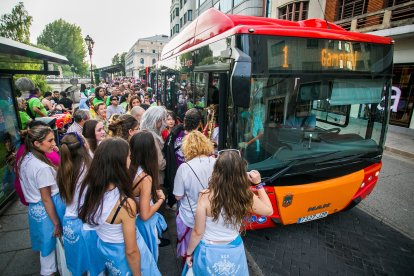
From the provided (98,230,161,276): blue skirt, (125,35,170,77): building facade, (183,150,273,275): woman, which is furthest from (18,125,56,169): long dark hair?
(125,35,170,77): building facade

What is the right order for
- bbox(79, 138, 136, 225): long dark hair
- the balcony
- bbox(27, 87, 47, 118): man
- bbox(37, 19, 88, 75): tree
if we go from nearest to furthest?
bbox(79, 138, 136, 225): long dark hair, bbox(27, 87, 47, 118): man, the balcony, bbox(37, 19, 88, 75): tree

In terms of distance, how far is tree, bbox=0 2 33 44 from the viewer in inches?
649

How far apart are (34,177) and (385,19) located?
15.3 meters

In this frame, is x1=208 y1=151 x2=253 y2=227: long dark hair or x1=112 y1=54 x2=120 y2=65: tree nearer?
x1=208 y1=151 x2=253 y2=227: long dark hair

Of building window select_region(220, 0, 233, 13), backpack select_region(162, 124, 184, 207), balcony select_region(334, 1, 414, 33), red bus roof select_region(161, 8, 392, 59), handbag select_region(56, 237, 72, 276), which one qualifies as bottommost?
handbag select_region(56, 237, 72, 276)

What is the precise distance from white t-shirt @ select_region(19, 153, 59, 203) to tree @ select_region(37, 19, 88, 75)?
70.1 meters

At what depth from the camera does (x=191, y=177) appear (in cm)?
248

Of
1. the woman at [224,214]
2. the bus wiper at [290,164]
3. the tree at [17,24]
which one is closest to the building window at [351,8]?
the bus wiper at [290,164]

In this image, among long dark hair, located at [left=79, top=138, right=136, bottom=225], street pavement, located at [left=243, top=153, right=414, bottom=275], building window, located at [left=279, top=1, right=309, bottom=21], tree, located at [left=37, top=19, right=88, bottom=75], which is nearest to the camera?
long dark hair, located at [left=79, top=138, right=136, bottom=225]

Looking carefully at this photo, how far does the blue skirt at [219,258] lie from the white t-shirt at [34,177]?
5.57ft

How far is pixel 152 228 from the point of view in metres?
2.48

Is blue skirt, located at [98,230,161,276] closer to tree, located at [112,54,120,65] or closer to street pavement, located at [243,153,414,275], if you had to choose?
street pavement, located at [243,153,414,275]

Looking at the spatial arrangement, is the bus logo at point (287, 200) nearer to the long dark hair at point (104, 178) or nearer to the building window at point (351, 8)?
the long dark hair at point (104, 178)

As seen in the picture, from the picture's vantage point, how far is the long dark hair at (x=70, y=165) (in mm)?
2219
